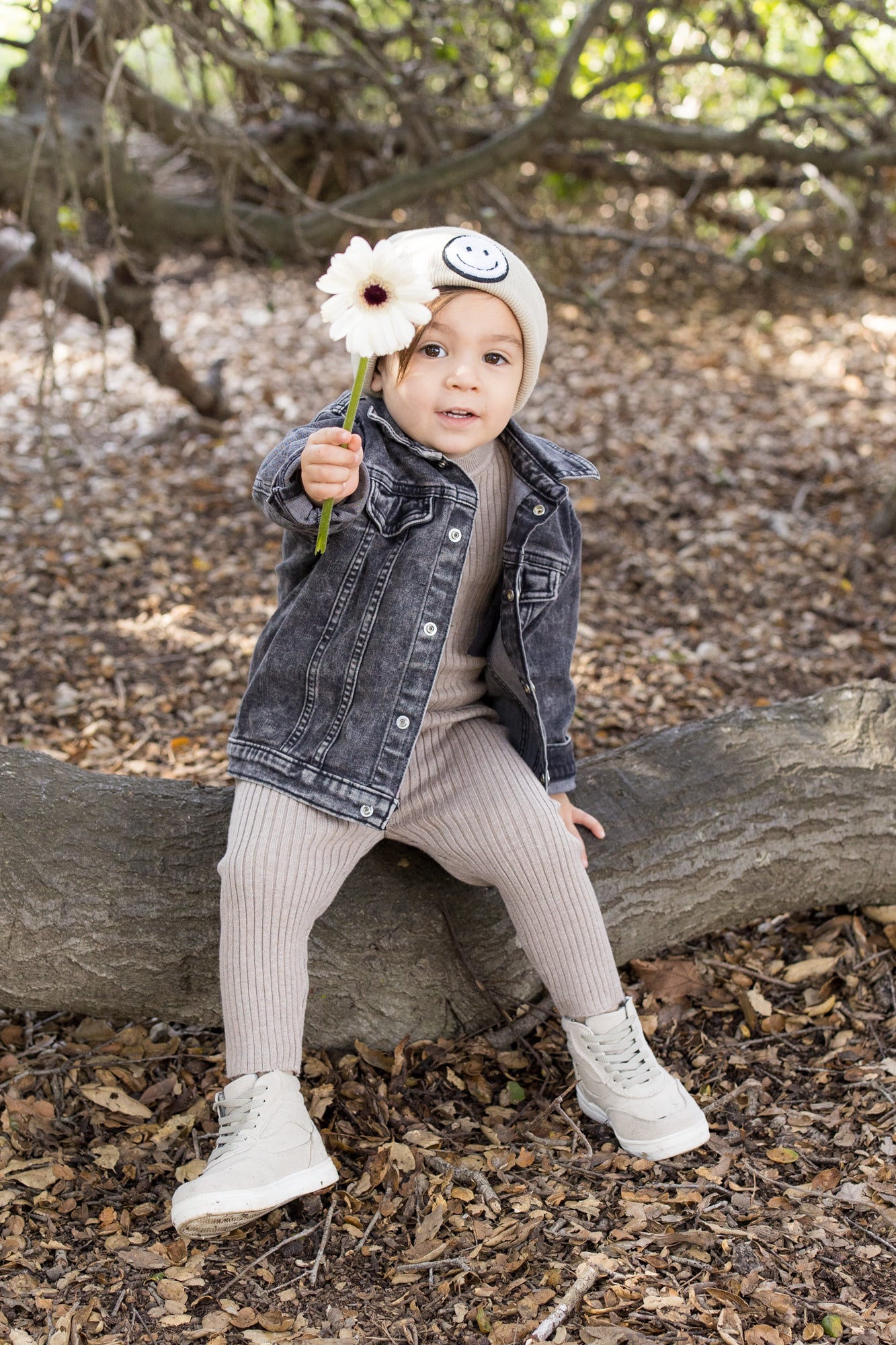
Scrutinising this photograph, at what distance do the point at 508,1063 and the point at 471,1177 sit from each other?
326 mm

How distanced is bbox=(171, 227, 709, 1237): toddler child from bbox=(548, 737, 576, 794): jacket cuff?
4 centimetres

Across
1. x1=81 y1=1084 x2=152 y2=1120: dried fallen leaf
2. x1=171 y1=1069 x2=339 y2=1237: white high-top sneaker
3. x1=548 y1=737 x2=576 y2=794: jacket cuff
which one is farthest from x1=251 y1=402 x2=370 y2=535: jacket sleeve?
x1=81 y1=1084 x2=152 y2=1120: dried fallen leaf

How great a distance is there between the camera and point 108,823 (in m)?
2.38

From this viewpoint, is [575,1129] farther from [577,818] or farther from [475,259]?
[475,259]

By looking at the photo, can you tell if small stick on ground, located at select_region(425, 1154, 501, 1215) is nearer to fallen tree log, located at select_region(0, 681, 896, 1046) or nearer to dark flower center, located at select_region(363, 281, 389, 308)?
fallen tree log, located at select_region(0, 681, 896, 1046)

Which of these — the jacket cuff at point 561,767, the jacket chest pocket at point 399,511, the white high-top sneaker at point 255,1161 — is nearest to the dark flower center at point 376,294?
the jacket chest pocket at point 399,511

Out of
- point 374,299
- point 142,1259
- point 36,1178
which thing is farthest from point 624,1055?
point 374,299

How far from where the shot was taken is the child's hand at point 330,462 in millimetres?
1970

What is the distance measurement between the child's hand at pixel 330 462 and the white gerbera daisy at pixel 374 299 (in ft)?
0.70

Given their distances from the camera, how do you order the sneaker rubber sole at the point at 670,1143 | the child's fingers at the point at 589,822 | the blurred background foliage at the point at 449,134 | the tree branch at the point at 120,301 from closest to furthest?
the sneaker rubber sole at the point at 670,1143 → the child's fingers at the point at 589,822 → the blurred background foliage at the point at 449,134 → the tree branch at the point at 120,301

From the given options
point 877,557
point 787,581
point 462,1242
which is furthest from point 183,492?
point 462,1242

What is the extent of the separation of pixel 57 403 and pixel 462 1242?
5058 mm

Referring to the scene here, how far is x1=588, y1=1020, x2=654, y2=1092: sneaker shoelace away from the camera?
2213mm

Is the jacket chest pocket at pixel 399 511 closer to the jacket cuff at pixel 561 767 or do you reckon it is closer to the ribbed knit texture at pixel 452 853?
the ribbed knit texture at pixel 452 853
